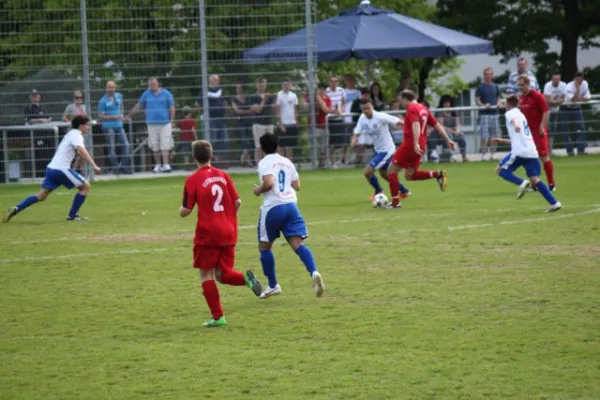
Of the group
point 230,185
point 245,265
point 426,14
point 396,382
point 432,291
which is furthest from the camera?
point 426,14

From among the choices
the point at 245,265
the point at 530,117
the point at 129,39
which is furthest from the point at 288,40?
the point at 245,265

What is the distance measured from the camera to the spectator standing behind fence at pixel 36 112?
2800 centimetres

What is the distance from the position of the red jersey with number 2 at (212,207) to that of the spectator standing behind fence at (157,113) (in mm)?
17739

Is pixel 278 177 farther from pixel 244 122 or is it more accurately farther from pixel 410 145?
pixel 244 122

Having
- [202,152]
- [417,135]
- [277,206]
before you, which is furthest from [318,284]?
[417,135]

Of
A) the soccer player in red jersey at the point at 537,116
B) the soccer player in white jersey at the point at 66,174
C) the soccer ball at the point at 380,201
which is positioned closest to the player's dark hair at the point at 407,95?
the soccer ball at the point at 380,201

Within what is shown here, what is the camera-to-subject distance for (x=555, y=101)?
29.9 metres

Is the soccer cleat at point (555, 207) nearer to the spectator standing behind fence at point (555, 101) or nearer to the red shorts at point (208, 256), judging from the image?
the red shorts at point (208, 256)

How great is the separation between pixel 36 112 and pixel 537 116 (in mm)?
11775

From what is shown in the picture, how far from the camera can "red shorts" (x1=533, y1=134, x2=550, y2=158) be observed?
68.3 feet

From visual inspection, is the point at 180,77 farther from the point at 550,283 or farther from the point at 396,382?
the point at 396,382

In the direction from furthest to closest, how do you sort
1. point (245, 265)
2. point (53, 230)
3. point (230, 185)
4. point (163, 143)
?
point (163, 143) → point (53, 230) → point (245, 265) → point (230, 185)

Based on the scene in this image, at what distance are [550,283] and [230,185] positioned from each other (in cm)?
331

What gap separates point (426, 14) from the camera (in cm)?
4256
